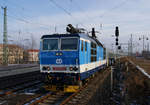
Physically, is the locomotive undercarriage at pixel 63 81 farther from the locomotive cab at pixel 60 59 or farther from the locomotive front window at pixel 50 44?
the locomotive front window at pixel 50 44

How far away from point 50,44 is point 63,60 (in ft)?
4.31

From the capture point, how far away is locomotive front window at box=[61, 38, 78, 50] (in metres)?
10.3

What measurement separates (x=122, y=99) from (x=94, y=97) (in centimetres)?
152

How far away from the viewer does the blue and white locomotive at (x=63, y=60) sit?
10.0 m

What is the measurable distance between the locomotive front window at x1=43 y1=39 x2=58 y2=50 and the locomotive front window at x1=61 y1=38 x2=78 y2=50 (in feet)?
1.45

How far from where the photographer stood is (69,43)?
1048 cm

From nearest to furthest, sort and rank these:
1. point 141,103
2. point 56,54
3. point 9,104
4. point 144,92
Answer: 1. point 9,104
2. point 141,103
3. point 56,54
4. point 144,92

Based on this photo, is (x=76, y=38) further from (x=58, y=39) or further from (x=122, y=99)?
(x=122, y=99)

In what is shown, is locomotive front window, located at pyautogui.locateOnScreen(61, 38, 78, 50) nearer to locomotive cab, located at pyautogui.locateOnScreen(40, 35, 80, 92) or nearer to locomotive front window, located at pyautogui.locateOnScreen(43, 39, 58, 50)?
locomotive cab, located at pyautogui.locateOnScreen(40, 35, 80, 92)

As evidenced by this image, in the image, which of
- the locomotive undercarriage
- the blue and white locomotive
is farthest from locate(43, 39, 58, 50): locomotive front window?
the locomotive undercarriage

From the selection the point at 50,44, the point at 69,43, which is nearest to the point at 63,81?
the point at 69,43

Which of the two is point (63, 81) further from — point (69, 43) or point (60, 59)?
point (69, 43)

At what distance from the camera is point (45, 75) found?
34.2ft

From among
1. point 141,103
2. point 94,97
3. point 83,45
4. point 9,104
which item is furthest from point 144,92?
point 9,104
